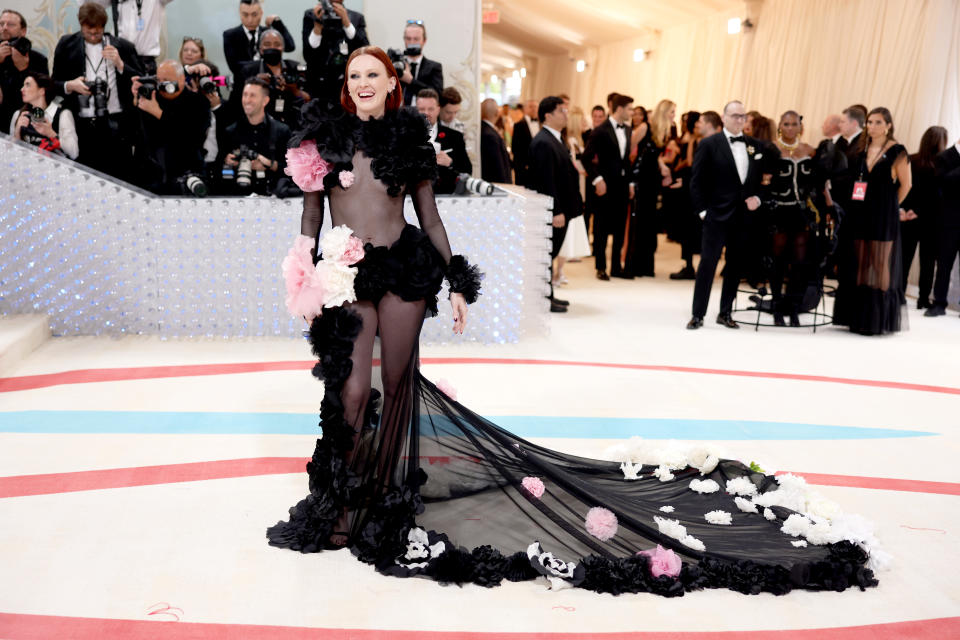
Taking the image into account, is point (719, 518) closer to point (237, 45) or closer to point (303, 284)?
point (303, 284)

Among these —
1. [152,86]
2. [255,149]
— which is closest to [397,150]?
[255,149]

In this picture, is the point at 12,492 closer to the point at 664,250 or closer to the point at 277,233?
the point at 277,233

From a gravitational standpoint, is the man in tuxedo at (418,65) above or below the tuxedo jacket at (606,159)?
above

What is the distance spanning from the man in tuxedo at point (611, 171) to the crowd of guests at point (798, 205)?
0.04ft

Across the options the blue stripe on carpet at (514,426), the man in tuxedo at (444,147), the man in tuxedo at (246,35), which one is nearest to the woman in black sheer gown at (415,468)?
the blue stripe on carpet at (514,426)

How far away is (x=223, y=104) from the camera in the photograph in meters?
5.98

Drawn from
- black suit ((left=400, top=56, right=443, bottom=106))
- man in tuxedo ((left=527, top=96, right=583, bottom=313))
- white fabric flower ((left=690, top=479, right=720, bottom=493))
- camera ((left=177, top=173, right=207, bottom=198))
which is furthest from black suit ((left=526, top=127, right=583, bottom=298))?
white fabric flower ((left=690, top=479, right=720, bottom=493))

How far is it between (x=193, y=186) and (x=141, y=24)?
1.87m

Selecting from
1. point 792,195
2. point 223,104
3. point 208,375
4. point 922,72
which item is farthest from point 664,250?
point 208,375

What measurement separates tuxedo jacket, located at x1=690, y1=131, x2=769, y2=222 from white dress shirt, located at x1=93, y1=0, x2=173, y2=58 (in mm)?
3900

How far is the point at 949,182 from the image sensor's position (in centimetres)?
691

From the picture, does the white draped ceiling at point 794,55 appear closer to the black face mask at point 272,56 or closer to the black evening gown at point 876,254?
the black evening gown at point 876,254

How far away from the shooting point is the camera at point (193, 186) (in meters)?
5.27

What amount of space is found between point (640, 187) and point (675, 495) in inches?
227
